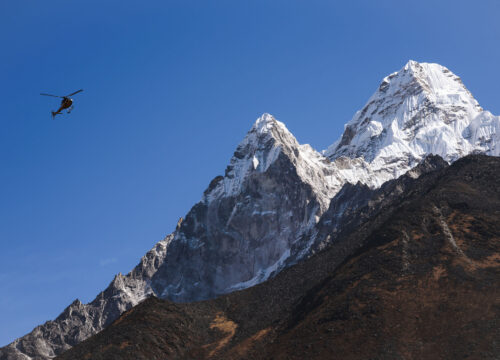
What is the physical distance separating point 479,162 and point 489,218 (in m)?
40.2

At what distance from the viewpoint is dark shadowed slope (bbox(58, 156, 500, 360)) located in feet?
371

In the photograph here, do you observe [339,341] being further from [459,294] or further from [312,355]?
[459,294]

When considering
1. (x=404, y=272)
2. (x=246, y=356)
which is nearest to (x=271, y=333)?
(x=246, y=356)

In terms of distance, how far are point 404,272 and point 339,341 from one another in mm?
24490

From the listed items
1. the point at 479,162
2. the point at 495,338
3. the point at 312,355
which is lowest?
the point at 495,338

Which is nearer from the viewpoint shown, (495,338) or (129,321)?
(495,338)

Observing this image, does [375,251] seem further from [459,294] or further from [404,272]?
[459,294]

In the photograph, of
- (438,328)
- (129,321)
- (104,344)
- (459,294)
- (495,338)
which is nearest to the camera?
(495,338)

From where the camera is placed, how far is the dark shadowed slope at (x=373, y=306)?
113188 millimetres

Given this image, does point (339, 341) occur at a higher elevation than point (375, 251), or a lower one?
lower

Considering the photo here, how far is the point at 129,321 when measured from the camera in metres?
144

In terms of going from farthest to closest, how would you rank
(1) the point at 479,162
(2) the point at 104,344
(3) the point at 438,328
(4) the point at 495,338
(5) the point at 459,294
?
(1) the point at 479,162 → (2) the point at 104,344 → (5) the point at 459,294 → (3) the point at 438,328 → (4) the point at 495,338

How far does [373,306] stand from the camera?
407ft

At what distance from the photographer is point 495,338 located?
348ft
